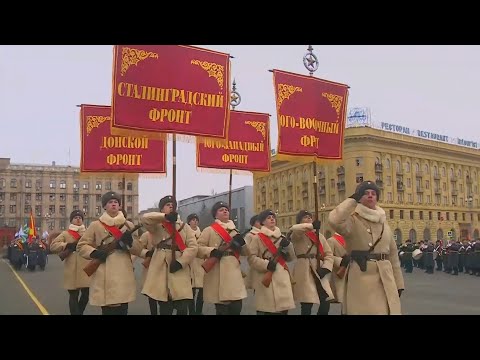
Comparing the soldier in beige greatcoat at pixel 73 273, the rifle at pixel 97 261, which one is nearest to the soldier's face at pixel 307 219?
the rifle at pixel 97 261

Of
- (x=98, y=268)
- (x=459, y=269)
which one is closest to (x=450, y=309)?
(x=98, y=268)

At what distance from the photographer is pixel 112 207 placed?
20.9ft

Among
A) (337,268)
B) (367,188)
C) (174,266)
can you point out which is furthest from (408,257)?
(367,188)

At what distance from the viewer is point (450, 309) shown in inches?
379

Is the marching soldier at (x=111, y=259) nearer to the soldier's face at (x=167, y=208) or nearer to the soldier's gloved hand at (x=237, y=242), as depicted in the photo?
the soldier's face at (x=167, y=208)

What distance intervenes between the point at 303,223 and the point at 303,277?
789 millimetres

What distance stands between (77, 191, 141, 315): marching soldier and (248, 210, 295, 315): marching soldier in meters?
1.58

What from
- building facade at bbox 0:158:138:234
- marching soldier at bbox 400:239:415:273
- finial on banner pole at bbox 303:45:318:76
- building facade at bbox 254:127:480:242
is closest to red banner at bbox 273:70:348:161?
finial on banner pole at bbox 303:45:318:76

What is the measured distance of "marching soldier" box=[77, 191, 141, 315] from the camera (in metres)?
5.98

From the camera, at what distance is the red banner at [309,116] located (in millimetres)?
8266

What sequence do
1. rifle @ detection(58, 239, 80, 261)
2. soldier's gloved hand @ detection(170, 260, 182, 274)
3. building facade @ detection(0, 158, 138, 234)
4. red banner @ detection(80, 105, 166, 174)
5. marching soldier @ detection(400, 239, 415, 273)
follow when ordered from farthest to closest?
building facade @ detection(0, 158, 138, 234) → marching soldier @ detection(400, 239, 415, 273) → red banner @ detection(80, 105, 166, 174) → rifle @ detection(58, 239, 80, 261) → soldier's gloved hand @ detection(170, 260, 182, 274)

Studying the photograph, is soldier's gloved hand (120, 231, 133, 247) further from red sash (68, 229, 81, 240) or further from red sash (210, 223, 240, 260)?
red sash (68, 229, 81, 240)

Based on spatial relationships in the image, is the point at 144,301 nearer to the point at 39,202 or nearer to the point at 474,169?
the point at 39,202

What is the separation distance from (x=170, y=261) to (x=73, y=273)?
2289 millimetres
